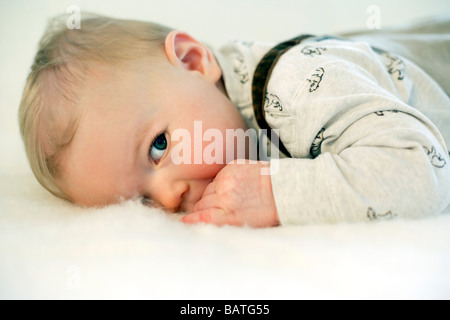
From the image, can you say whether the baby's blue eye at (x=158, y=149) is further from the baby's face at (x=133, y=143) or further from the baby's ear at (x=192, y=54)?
the baby's ear at (x=192, y=54)

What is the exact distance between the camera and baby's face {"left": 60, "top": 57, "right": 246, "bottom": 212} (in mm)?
769

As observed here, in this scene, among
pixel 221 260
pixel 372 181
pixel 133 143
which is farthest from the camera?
pixel 133 143

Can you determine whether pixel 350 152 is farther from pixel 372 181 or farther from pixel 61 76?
pixel 61 76

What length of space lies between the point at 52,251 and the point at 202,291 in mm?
265

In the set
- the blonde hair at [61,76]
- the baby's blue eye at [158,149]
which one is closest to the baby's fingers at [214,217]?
the baby's blue eye at [158,149]

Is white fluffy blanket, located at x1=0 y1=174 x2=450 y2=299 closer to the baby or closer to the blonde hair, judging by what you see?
the baby

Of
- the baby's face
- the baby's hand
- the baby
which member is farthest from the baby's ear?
the baby's hand

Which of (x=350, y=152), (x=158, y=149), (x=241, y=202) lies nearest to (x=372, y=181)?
(x=350, y=152)

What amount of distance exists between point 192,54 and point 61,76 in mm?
330

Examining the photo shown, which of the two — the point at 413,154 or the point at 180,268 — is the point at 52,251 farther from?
the point at 413,154

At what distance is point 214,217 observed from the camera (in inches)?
27.8

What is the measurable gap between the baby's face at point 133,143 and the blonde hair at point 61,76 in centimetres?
3

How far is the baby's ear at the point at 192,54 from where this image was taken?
37.2 inches
